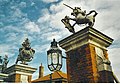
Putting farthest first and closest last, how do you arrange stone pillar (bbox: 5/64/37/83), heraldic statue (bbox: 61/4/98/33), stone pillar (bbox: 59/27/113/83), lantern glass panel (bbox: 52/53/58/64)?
stone pillar (bbox: 5/64/37/83)
heraldic statue (bbox: 61/4/98/33)
lantern glass panel (bbox: 52/53/58/64)
stone pillar (bbox: 59/27/113/83)

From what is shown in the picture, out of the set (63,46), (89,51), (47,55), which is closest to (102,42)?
(89,51)

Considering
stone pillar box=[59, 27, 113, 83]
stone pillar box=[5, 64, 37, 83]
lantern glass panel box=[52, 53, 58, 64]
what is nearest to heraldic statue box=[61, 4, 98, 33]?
stone pillar box=[59, 27, 113, 83]

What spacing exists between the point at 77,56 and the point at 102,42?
2.68ft

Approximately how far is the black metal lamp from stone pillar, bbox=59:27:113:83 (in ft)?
1.47

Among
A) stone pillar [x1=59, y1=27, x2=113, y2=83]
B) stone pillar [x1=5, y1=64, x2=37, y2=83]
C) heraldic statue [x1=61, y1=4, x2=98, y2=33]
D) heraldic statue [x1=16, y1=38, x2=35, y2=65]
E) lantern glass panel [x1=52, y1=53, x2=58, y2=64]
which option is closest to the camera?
stone pillar [x1=59, y1=27, x2=113, y2=83]

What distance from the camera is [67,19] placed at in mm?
5680

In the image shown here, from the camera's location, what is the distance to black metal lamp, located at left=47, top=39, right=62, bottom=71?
4.88m

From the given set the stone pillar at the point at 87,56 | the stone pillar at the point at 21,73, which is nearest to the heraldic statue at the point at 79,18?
the stone pillar at the point at 87,56

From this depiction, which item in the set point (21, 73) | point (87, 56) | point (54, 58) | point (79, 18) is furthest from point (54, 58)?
point (21, 73)

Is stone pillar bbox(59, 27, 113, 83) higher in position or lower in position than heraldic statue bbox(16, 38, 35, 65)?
lower

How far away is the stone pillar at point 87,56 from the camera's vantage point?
15.6ft

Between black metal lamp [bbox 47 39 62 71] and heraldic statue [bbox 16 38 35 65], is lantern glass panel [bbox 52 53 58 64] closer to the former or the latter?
black metal lamp [bbox 47 39 62 71]

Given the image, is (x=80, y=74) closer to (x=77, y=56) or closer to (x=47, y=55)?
(x=77, y=56)

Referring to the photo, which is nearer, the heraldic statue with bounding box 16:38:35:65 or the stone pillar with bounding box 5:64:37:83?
the stone pillar with bounding box 5:64:37:83
